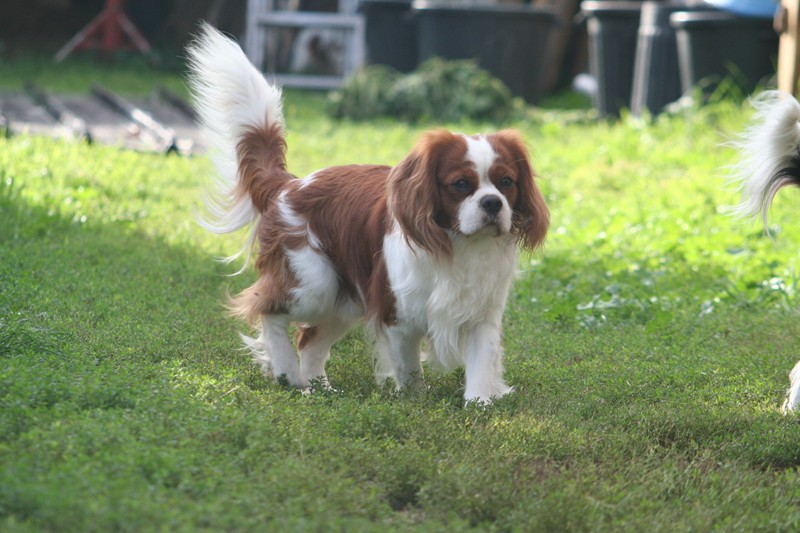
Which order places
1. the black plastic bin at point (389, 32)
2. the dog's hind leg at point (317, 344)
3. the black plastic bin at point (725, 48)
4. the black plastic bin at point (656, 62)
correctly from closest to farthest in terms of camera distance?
the dog's hind leg at point (317, 344), the black plastic bin at point (725, 48), the black plastic bin at point (656, 62), the black plastic bin at point (389, 32)

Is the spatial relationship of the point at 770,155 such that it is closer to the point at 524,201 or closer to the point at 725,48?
the point at 524,201

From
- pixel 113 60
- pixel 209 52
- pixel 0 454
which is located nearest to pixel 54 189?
pixel 209 52

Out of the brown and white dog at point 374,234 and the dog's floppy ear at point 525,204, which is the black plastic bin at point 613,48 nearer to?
the brown and white dog at point 374,234

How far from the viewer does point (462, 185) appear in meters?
4.61

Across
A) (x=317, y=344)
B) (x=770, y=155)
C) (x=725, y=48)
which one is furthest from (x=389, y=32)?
(x=770, y=155)

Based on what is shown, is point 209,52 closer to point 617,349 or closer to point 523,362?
point 523,362

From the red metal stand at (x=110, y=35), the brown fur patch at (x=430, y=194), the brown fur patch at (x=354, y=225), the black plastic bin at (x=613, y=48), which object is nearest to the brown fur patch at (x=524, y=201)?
the brown fur patch at (x=430, y=194)

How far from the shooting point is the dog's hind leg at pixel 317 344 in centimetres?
532

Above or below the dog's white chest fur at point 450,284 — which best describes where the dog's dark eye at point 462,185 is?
above

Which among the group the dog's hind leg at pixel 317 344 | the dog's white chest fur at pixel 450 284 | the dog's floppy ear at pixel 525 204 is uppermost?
the dog's floppy ear at pixel 525 204

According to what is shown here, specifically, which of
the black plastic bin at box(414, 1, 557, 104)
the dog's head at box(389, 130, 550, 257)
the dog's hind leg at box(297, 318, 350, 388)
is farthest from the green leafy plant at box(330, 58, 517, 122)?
the dog's head at box(389, 130, 550, 257)

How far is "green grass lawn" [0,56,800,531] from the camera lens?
346 centimetres

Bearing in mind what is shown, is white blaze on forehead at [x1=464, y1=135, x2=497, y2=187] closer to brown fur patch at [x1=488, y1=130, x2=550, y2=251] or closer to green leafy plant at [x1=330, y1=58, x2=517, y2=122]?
brown fur patch at [x1=488, y1=130, x2=550, y2=251]

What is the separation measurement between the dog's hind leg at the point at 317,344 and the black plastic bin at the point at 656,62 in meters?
8.14
